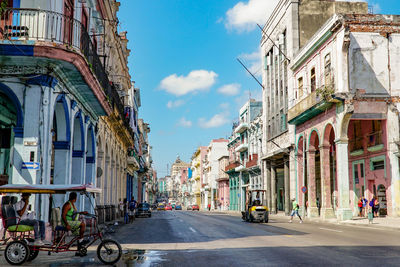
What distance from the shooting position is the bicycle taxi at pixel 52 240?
938 centimetres

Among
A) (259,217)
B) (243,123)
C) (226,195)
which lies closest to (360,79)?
(259,217)

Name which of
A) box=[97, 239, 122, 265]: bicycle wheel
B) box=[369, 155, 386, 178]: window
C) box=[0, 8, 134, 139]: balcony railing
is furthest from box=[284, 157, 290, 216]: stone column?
box=[97, 239, 122, 265]: bicycle wheel

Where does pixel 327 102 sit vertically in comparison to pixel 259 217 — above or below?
above

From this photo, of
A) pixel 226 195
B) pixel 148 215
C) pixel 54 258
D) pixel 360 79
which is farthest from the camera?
pixel 226 195

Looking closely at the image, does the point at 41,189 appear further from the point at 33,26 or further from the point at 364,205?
the point at 364,205

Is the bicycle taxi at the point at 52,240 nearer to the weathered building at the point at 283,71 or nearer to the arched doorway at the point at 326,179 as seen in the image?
the arched doorway at the point at 326,179

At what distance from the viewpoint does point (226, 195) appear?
264 feet

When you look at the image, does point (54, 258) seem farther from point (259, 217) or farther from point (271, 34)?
point (271, 34)

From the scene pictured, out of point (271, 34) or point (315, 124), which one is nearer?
point (315, 124)

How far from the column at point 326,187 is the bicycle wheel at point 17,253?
24.7 metres

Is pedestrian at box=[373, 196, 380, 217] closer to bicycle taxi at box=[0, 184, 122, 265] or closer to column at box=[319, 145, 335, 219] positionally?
column at box=[319, 145, 335, 219]

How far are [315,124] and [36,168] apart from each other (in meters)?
24.9

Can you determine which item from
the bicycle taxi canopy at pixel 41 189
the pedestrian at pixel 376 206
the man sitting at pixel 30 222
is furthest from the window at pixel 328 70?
the man sitting at pixel 30 222

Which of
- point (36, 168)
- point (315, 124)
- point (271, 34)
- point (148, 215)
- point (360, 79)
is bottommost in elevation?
point (148, 215)
